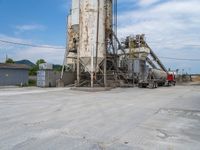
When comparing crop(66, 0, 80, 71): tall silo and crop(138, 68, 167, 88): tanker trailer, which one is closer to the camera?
crop(66, 0, 80, 71): tall silo

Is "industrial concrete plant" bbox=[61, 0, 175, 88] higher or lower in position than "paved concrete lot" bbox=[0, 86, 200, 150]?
higher

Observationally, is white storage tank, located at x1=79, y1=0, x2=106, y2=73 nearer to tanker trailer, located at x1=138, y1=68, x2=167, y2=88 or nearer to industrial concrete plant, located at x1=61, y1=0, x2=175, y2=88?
industrial concrete plant, located at x1=61, y1=0, x2=175, y2=88

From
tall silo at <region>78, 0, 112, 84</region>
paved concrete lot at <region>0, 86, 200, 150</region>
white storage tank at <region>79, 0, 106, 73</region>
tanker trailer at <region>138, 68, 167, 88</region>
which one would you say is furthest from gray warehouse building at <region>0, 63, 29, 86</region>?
paved concrete lot at <region>0, 86, 200, 150</region>

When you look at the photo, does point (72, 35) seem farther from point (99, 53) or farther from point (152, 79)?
point (152, 79)

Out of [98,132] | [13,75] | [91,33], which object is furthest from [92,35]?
[98,132]

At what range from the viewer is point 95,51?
93.5ft

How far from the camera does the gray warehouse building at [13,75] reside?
34.0m

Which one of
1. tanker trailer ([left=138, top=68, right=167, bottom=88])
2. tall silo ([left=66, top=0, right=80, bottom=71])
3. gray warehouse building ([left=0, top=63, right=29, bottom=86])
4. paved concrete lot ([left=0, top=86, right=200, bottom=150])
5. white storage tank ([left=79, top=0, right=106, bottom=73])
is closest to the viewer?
paved concrete lot ([left=0, top=86, right=200, bottom=150])

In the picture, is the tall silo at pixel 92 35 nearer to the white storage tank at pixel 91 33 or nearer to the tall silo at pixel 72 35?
the white storage tank at pixel 91 33

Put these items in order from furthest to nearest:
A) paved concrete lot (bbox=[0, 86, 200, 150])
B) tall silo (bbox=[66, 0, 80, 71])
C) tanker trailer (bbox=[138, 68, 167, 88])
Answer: tanker trailer (bbox=[138, 68, 167, 88])
tall silo (bbox=[66, 0, 80, 71])
paved concrete lot (bbox=[0, 86, 200, 150])

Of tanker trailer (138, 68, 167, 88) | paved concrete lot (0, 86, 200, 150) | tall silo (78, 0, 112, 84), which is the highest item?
tall silo (78, 0, 112, 84)

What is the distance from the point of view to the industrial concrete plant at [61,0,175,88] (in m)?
28.7

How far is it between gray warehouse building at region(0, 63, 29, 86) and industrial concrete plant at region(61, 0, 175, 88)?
620cm

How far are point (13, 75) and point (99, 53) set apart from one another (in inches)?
519
